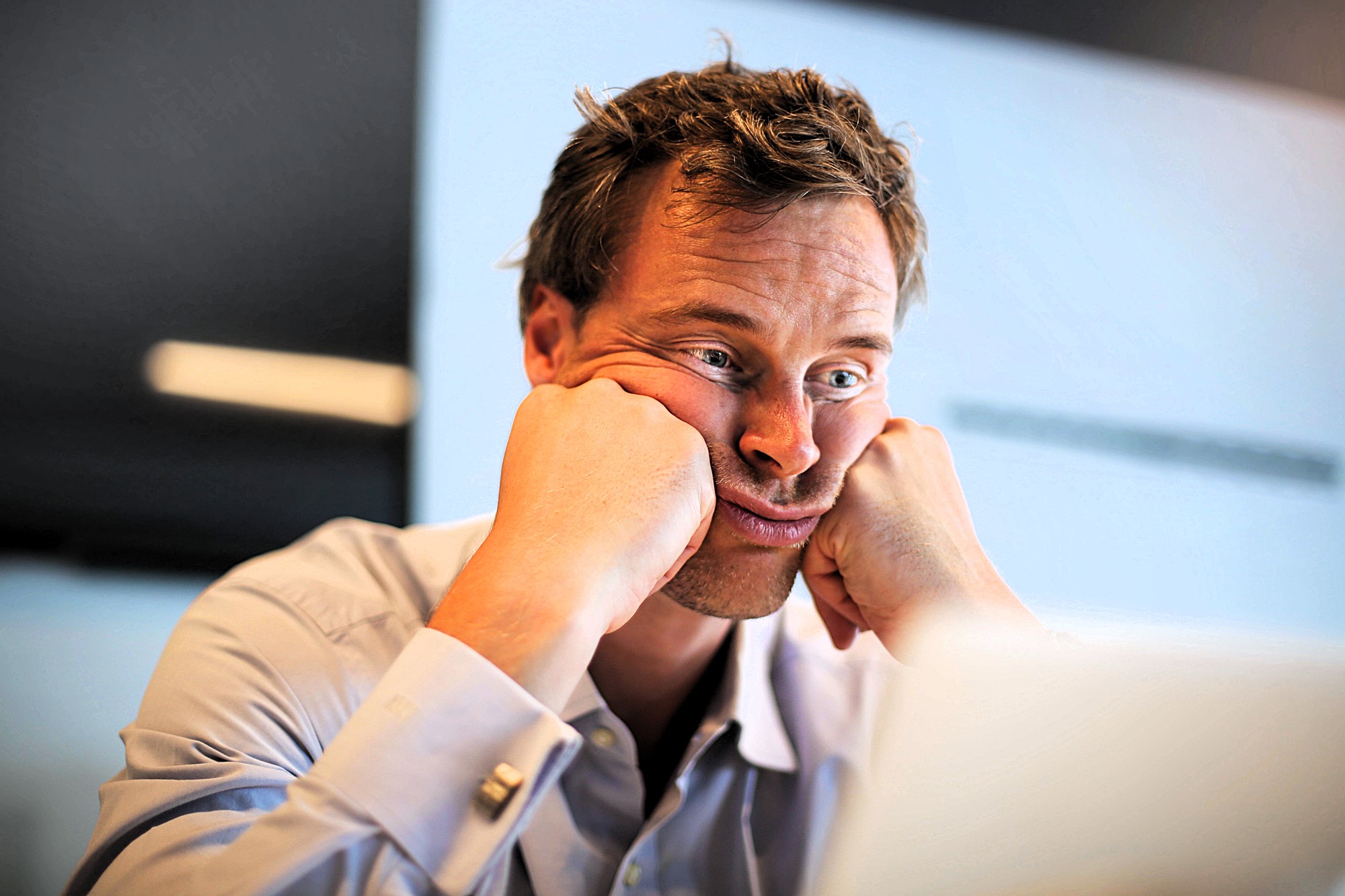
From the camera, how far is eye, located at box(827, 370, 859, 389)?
1.23 m

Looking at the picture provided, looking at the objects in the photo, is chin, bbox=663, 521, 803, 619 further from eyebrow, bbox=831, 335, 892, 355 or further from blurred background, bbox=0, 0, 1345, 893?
blurred background, bbox=0, 0, 1345, 893

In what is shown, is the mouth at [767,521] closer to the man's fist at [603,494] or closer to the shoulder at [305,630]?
the man's fist at [603,494]

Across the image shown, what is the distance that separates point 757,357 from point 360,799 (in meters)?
0.71

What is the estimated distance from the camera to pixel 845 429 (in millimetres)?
1234

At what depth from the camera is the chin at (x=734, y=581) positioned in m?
1.19

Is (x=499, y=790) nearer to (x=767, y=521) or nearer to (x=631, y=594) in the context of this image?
(x=631, y=594)

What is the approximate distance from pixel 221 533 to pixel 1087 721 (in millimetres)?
1694

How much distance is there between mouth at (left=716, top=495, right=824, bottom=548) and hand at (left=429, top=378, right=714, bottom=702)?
5 cm

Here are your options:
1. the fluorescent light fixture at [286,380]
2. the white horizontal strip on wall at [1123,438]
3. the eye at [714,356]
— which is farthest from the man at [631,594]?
the white horizontal strip on wall at [1123,438]

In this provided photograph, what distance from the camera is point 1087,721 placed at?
1.60 ft

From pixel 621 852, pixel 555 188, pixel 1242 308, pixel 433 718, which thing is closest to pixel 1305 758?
pixel 433 718

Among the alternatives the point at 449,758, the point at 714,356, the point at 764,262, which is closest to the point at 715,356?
the point at 714,356

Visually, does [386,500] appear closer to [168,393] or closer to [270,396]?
[270,396]

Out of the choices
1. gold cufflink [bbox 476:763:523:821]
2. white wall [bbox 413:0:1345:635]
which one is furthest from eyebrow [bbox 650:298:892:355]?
white wall [bbox 413:0:1345:635]
